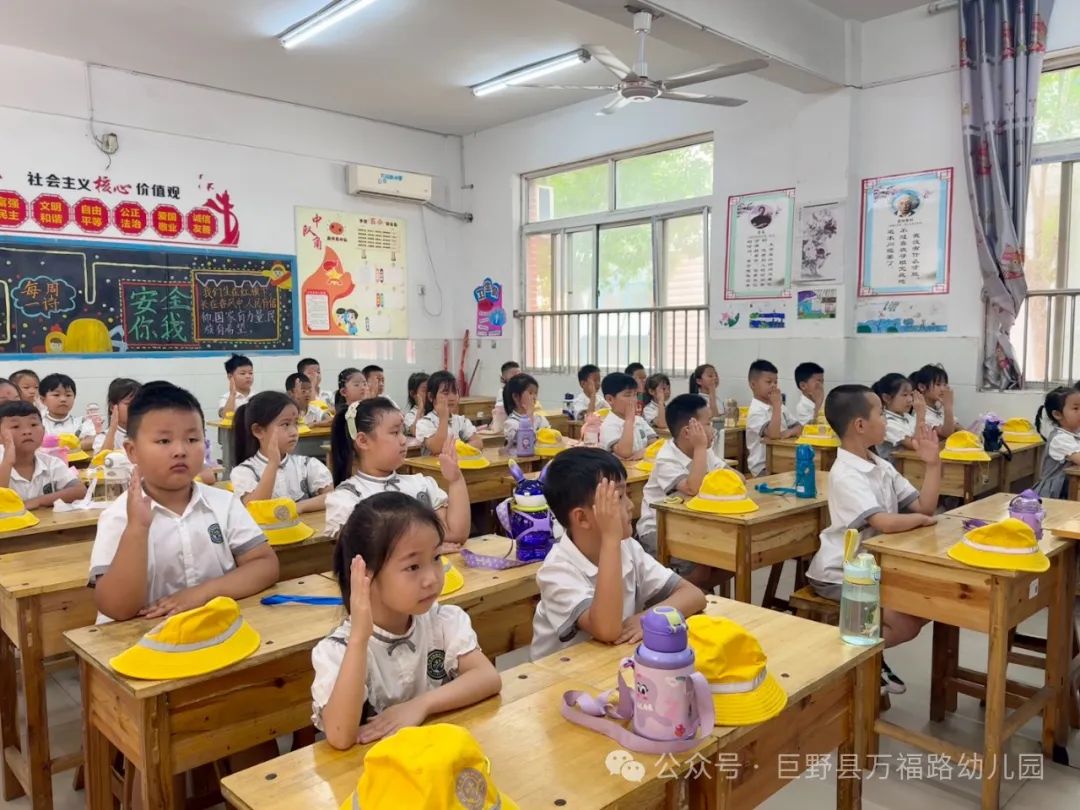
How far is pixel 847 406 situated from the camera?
107 inches

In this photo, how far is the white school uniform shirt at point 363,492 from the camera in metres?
2.47

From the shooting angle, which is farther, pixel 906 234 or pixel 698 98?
pixel 906 234

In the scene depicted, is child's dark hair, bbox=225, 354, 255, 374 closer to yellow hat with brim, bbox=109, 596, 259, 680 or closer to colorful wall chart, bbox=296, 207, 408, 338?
colorful wall chart, bbox=296, 207, 408, 338

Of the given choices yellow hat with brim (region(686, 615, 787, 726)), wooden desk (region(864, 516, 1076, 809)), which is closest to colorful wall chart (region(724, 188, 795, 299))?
wooden desk (region(864, 516, 1076, 809))

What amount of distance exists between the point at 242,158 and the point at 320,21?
2000mm

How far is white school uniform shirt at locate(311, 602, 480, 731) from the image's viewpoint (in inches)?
53.8

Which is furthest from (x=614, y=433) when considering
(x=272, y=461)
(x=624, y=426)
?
(x=272, y=461)

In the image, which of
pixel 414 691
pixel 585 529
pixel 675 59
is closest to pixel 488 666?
pixel 414 691

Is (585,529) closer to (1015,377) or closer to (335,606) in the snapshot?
(335,606)

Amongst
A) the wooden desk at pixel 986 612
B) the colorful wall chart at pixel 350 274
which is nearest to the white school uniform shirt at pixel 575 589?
the wooden desk at pixel 986 612

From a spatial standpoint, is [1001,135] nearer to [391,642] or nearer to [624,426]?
[624,426]

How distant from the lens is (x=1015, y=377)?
5.24m

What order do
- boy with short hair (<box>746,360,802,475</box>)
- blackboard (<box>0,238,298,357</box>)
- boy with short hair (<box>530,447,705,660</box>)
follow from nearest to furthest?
1. boy with short hair (<box>530,447,705,660</box>)
2. boy with short hair (<box>746,360,802,475</box>)
3. blackboard (<box>0,238,298,357</box>)

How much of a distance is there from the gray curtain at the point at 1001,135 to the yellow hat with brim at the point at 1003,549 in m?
3.61
